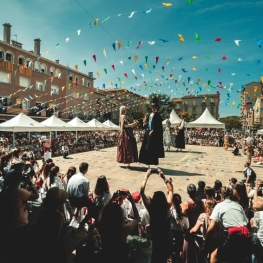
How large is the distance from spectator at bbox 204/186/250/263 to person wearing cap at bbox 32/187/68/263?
1.86m

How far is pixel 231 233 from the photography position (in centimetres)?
287

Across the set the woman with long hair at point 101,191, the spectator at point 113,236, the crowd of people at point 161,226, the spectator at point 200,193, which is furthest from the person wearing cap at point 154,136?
the spectator at point 113,236

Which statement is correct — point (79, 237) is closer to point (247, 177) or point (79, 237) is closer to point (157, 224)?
point (157, 224)

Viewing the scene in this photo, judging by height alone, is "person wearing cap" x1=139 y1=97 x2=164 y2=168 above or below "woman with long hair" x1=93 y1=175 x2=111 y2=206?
above

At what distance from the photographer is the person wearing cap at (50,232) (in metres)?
2.30

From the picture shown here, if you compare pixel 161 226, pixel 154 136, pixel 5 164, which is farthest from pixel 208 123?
pixel 161 226

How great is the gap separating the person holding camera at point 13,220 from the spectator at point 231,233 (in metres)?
2.45

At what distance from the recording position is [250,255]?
3.03 m

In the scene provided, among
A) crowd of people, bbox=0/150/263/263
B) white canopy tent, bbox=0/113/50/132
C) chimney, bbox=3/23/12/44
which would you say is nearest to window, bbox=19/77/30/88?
chimney, bbox=3/23/12/44

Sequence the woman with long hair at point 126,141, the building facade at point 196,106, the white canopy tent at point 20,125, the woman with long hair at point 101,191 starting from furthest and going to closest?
the building facade at point 196,106, the white canopy tent at point 20,125, the woman with long hair at point 126,141, the woman with long hair at point 101,191

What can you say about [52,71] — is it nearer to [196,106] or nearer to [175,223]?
[175,223]

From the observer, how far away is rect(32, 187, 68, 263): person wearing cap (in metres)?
2.30

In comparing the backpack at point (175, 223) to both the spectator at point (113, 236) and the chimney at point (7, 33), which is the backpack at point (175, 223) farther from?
the chimney at point (7, 33)

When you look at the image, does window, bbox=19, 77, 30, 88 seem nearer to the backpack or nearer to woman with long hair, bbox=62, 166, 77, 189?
woman with long hair, bbox=62, 166, 77, 189
